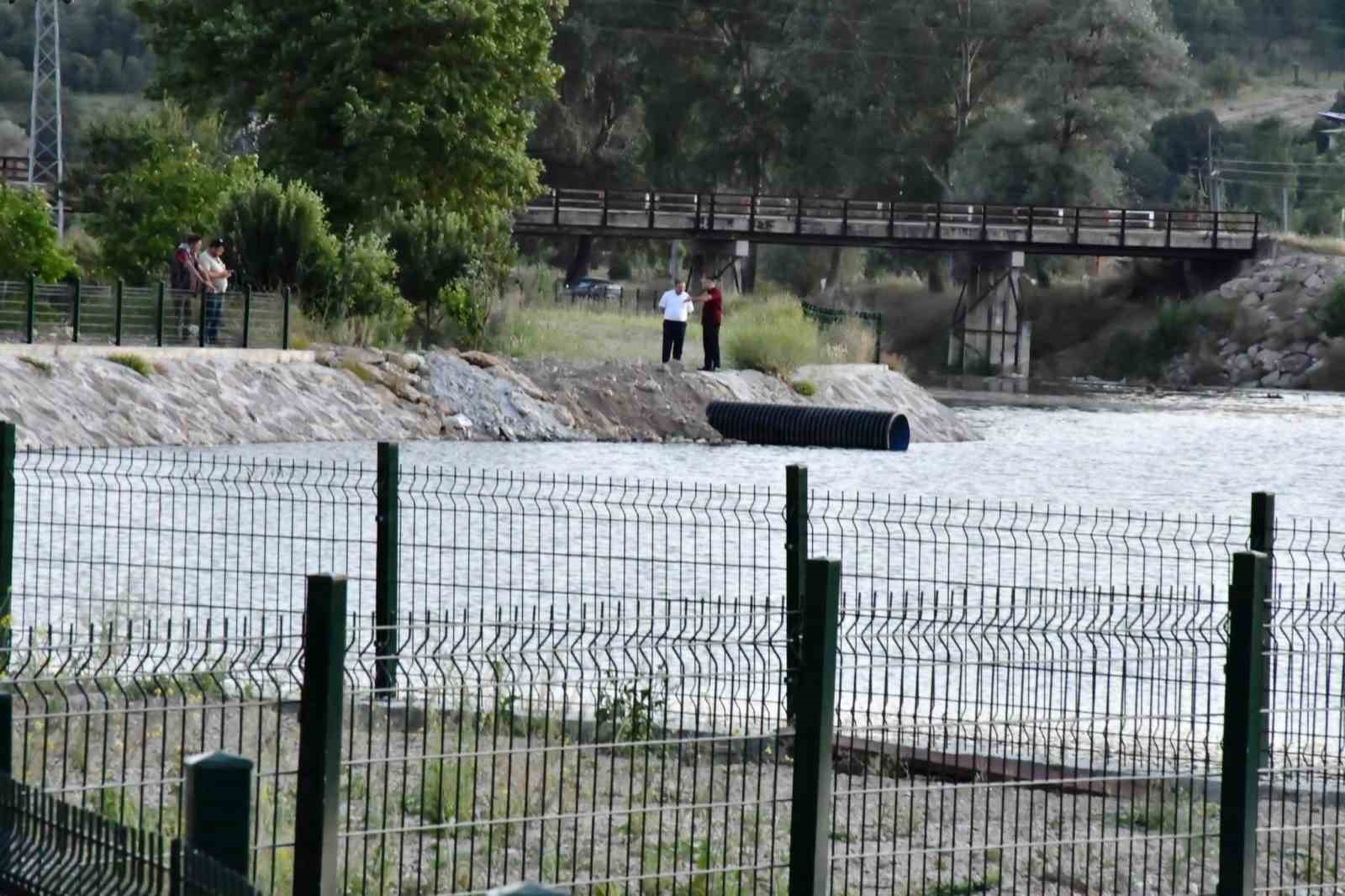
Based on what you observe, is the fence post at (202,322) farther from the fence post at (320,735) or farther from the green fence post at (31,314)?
the fence post at (320,735)

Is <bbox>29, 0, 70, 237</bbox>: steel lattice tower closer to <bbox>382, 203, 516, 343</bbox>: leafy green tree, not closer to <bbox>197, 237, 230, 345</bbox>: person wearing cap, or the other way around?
<bbox>382, 203, 516, 343</bbox>: leafy green tree

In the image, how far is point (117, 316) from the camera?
34781mm

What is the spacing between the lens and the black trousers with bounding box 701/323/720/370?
41.3 meters

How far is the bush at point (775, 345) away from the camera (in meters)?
44.0

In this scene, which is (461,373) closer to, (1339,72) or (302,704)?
(302,704)

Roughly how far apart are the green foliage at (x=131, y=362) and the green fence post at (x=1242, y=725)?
2779 cm

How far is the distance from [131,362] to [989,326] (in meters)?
49.4

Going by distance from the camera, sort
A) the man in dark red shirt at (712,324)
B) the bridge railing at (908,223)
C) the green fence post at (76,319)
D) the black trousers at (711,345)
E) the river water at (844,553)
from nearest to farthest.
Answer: the river water at (844,553), the green fence post at (76,319), the man in dark red shirt at (712,324), the black trousers at (711,345), the bridge railing at (908,223)

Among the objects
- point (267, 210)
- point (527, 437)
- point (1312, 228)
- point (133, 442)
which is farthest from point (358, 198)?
point (1312, 228)

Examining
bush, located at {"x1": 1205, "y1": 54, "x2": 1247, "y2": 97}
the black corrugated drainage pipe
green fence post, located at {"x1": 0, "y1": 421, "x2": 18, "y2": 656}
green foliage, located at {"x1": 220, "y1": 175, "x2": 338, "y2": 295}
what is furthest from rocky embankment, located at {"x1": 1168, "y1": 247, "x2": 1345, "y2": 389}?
bush, located at {"x1": 1205, "y1": 54, "x2": 1247, "y2": 97}

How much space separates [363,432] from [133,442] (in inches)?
186

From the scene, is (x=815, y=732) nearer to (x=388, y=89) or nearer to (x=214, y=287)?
(x=214, y=287)

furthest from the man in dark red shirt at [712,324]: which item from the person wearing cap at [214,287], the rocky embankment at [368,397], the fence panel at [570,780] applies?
the fence panel at [570,780]

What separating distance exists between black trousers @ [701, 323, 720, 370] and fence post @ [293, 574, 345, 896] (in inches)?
1384
